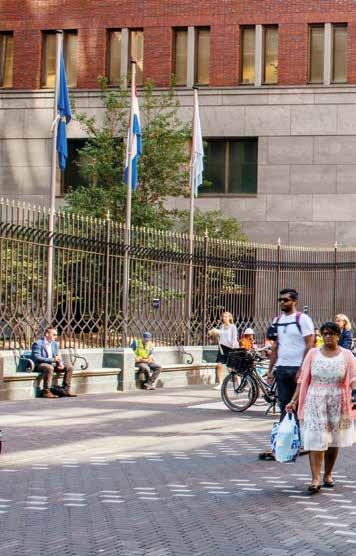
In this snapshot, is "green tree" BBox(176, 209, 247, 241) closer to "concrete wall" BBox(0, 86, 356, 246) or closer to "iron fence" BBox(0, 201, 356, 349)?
"concrete wall" BBox(0, 86, 356, 246)

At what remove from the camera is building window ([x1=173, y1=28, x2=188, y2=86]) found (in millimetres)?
42219

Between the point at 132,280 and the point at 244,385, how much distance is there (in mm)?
6782

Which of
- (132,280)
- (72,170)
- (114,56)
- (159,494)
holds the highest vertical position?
(114,56)

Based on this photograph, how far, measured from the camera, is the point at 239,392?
19.2 m

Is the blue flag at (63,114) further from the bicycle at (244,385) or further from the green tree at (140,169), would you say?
the green tree at (140,169)

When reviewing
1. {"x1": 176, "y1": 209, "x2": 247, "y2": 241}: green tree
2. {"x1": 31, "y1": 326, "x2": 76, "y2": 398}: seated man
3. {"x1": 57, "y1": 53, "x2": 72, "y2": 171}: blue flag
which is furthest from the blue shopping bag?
{"x1": 176, "y1": 209, "x2": 247, "y2": 241}: green tree

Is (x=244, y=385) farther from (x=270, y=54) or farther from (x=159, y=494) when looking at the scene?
(x=270, y=54)

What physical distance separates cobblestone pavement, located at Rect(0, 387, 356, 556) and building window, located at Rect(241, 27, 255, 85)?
25952 mm

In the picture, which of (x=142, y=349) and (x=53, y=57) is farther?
(x=53, y=57)

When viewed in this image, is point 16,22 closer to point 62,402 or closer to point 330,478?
point 62,402

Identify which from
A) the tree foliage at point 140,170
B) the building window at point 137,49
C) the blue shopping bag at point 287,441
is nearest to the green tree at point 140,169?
the tree foliage at point 140,170

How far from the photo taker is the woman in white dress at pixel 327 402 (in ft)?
34.6

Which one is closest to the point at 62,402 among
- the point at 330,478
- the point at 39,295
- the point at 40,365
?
the point at 40,365

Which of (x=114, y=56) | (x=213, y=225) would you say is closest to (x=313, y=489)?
(x=213, y=225)
